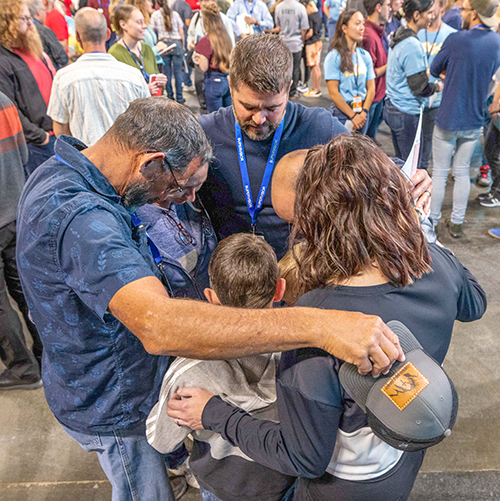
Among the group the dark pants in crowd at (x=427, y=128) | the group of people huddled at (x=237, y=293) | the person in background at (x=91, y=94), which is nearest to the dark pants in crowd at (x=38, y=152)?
the person in background at (x=91, y=94)

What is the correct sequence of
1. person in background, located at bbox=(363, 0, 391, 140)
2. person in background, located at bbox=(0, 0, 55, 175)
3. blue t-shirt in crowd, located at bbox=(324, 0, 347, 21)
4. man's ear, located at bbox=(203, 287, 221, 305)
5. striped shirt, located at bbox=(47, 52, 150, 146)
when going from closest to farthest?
1. man's ear, located at bbox=(203, 287, 221, 305)
2. striped shirt, located at bbox=(47, 52, 150, 146)
3. person in background, located at bbox=(0, 0, 55, 175)
4. person in background, located at bbox=(363, 0, 391, 140)
5. blue t-shirt in crowd, located at bbox=(324, 0, 347, 21)

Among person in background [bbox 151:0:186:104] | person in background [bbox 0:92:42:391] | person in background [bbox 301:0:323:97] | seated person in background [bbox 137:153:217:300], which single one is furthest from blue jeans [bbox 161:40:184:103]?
seated person in background [bbox 137:153:217:300]

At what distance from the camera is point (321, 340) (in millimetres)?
970

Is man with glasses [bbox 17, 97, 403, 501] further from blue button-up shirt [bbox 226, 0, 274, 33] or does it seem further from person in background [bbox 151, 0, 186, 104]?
blue button-up shirt [bbox 226, 0, 274, 33]

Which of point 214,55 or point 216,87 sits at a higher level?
point 214,55

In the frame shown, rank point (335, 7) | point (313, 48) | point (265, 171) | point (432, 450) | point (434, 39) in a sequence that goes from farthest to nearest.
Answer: point (335, 7), point (313, 48), point (434, 39), point (432, 450), point (265, 171)

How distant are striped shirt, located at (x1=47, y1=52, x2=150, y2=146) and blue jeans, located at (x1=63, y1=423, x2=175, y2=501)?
242cm

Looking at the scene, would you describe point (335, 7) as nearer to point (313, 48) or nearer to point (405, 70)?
point (313, 48)

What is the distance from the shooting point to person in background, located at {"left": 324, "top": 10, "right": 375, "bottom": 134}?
4434mm

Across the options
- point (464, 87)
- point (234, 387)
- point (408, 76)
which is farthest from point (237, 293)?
point (408, 76)

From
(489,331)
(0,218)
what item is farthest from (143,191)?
(489,331)

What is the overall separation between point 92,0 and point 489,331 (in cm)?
722

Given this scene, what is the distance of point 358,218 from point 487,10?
340cm

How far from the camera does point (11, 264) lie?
8.80 ft
